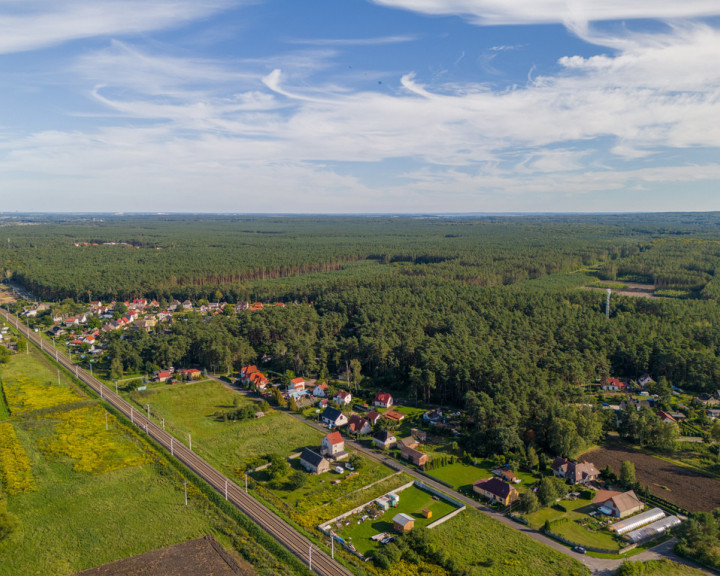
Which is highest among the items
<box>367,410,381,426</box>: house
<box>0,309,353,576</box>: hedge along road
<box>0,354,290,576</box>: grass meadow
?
<box>367,410,381,426</box>: house

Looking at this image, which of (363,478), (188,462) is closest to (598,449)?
(363,478)

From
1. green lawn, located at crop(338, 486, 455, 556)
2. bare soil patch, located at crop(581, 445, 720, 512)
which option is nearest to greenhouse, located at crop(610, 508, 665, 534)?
bare soil patch, located at crop(581, 445, 720, 512)

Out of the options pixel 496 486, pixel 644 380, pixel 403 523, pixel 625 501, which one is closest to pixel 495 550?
pixel 403 523

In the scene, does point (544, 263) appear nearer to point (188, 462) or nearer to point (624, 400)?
point (624, 400)

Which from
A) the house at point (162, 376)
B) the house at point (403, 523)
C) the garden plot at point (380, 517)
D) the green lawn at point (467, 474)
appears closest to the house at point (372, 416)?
the green lawn at point (467, 474)

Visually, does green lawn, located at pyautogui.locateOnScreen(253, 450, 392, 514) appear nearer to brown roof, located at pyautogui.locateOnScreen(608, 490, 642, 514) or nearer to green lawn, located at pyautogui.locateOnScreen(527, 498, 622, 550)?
green lawn, located at pyautogui.locateOnScreen(527, 498, 622, 550)

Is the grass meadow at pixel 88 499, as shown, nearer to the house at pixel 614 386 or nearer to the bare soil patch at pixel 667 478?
the bare soil patch at pixel 667 478
